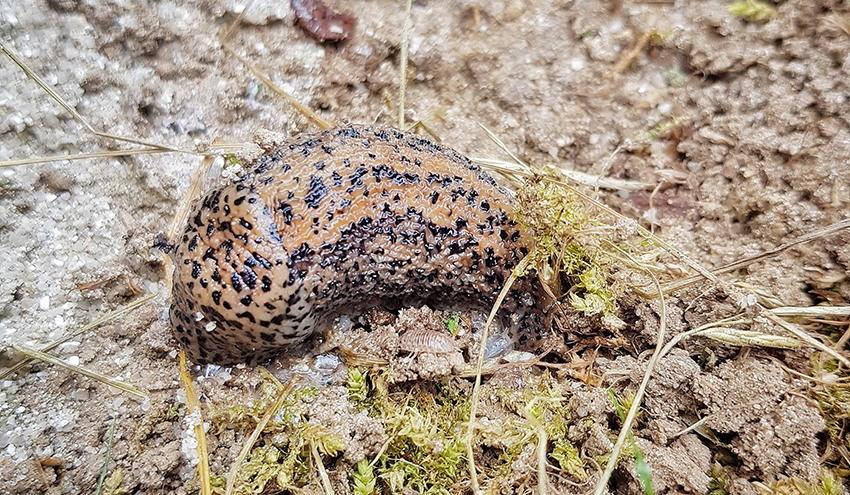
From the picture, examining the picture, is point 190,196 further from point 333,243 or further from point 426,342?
point 426,342

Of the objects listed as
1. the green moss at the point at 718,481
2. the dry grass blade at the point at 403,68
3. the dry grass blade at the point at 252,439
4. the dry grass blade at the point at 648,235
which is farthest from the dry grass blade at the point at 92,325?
the green moss at the point at 718,481

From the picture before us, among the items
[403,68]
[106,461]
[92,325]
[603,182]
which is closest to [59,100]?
[92,325]

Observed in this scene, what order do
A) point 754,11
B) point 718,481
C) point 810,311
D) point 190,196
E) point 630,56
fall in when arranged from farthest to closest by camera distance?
point 630,56 < point 754,11 < point 190,196 < point 810,311 < point 718,481

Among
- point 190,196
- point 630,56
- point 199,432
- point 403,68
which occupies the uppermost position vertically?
point 403,68

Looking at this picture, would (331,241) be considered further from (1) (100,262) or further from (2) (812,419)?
(2) (812,419)

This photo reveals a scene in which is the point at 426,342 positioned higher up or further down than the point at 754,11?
further down

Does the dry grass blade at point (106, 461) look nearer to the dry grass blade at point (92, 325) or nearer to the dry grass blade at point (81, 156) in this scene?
the dry grass blade at point (92, 325)
